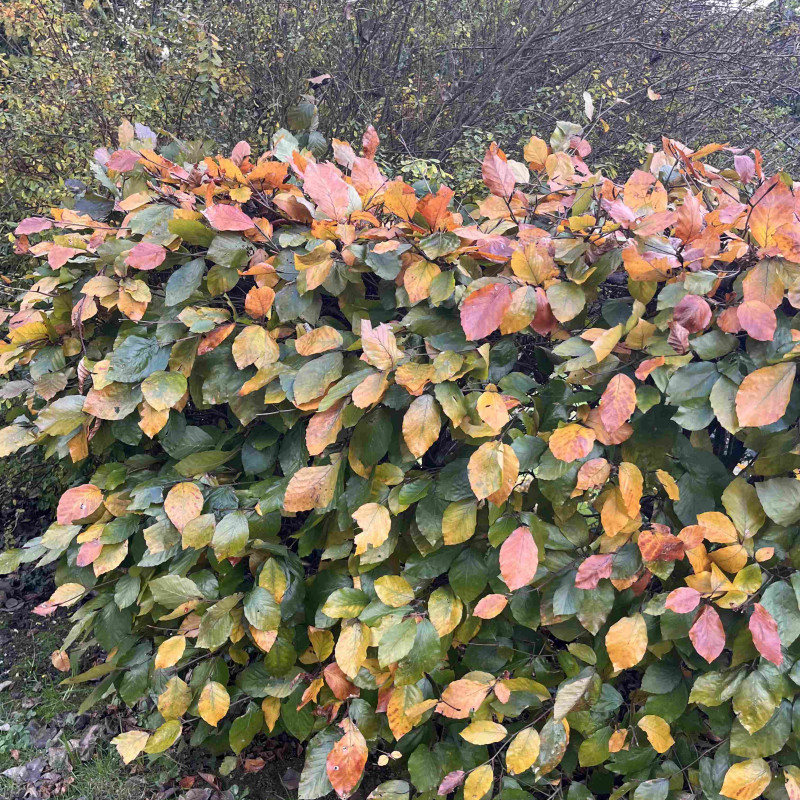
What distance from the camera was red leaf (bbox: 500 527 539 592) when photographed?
4.33 feet

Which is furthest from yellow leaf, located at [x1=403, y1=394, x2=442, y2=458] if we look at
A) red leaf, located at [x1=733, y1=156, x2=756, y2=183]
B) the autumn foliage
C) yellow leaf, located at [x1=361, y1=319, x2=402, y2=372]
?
red leaf, located at [x1=733, y1=156, x2=756, y2=183]

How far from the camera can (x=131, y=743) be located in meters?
1.67

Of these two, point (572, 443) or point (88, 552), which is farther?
point (88, 552)

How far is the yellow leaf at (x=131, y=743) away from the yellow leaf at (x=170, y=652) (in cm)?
26

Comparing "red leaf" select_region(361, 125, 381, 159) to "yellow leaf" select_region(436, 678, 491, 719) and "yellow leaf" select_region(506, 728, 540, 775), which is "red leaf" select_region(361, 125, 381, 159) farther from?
"yellow leaf" select_region(506, 728, 540, 775)

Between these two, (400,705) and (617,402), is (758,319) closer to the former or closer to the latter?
(617,402)

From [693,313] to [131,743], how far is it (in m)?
1.81

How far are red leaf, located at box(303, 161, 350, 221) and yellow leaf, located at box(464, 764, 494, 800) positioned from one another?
1.43m

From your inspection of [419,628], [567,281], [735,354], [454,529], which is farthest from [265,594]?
[735,354]

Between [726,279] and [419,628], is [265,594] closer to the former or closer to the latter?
[419,628]

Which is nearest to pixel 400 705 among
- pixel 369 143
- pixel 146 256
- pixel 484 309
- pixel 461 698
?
pixel 461 698

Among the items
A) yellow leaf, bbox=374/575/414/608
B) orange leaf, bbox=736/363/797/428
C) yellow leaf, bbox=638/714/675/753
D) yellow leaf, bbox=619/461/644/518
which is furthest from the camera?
yellow leaf, bbox=374/575/414/608

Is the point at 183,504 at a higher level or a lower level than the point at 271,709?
higher

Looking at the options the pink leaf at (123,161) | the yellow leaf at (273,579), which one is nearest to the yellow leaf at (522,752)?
the yellow leaf at (273,579)
